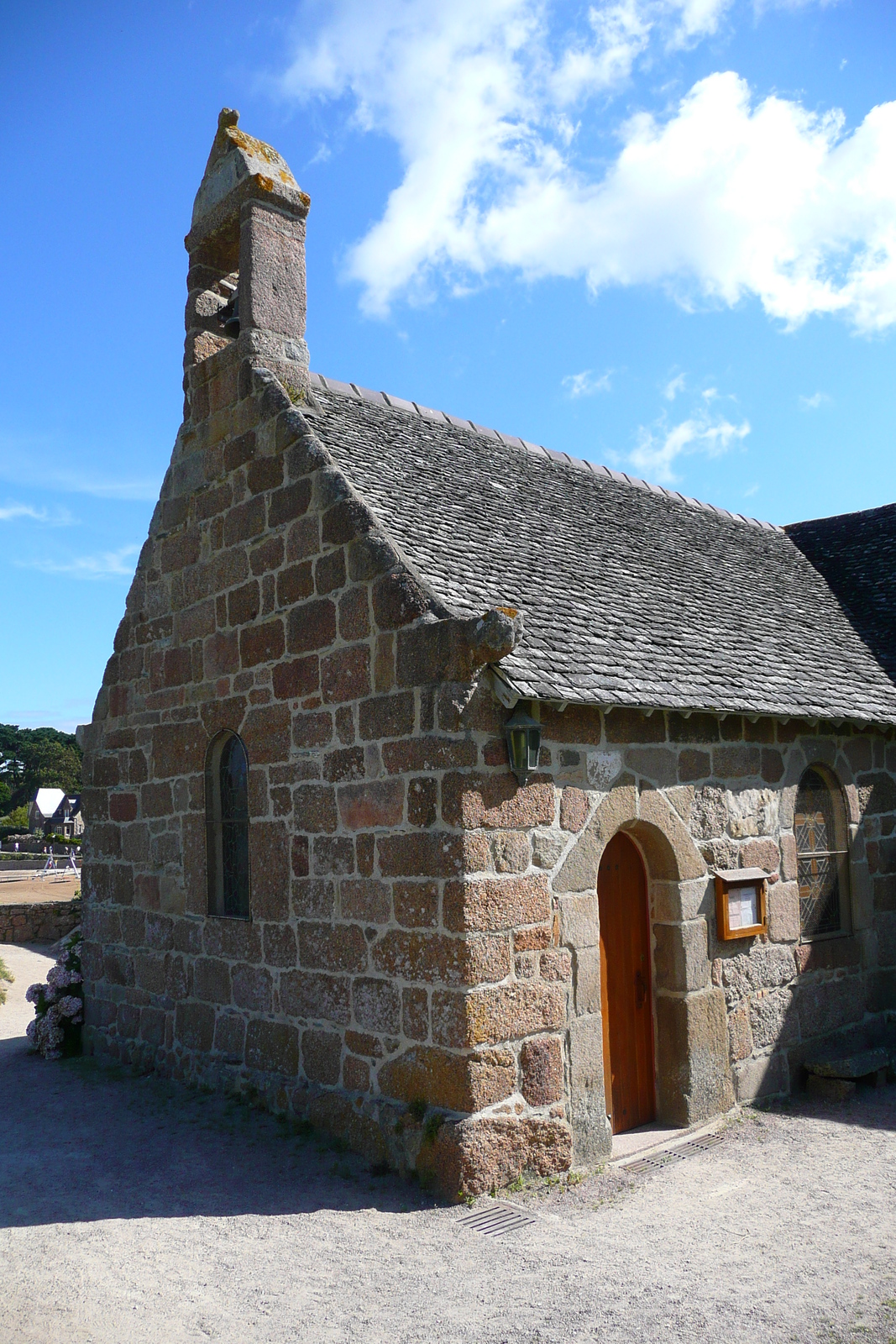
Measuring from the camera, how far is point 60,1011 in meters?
9.30

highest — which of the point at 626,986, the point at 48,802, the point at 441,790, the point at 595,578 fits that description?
the point at 595,578

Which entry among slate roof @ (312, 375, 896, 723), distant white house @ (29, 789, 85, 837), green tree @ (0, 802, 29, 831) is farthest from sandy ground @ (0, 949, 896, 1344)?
green tree @ (0, 802, 29, 831)

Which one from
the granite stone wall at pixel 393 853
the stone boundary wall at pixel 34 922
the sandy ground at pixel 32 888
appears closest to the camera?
the granite stone wall at pixel 393 853

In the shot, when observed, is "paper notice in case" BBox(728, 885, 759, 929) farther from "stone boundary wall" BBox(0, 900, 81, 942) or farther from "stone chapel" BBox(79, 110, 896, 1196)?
"stone boundary wall" BBox(0, 900, 81, 942)

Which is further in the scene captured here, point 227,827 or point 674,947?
point 227,827

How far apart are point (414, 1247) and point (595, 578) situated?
4952mm

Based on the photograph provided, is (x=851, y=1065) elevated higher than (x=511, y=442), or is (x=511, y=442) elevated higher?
(x=511, y=442)

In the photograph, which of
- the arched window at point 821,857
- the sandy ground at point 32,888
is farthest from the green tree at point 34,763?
the arched window at point 821,857

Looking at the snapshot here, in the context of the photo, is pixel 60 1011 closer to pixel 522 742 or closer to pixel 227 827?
pixel 227 827

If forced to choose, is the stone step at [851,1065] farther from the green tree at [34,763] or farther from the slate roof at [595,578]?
the green tree at [34,763]

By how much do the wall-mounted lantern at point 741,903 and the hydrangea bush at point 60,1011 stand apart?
6.23 m

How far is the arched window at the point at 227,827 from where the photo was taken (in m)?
7.57

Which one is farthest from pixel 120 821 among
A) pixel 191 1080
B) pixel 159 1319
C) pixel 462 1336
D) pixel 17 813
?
pixel 17 813

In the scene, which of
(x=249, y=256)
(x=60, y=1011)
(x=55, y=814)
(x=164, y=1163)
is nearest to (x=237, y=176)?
(x=249, y=256)
